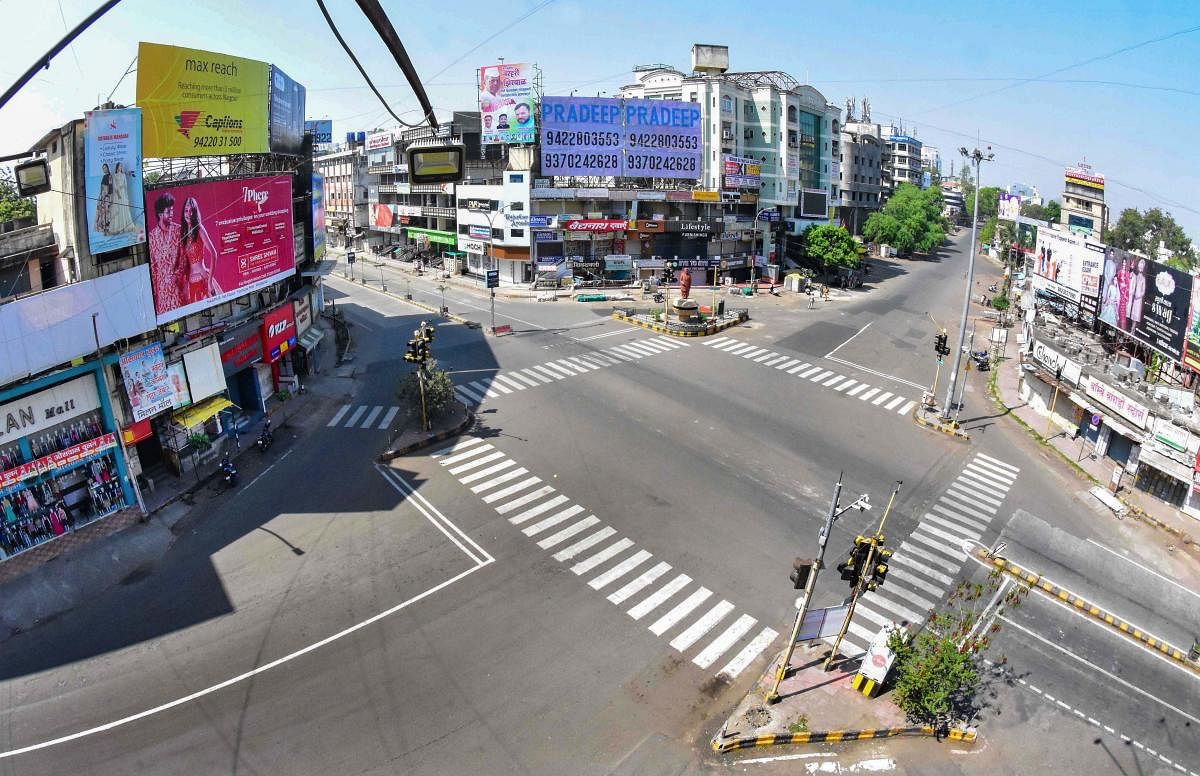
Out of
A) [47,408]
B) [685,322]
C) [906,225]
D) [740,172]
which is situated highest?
[740,172]

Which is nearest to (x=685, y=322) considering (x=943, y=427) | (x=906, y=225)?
(x=943, y=427)

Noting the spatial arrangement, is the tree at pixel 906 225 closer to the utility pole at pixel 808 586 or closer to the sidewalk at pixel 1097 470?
the sidewalk at pixel 1097 470

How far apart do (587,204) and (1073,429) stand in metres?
47.9

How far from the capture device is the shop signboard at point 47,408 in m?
21.1

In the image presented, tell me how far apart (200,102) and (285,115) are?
826cm

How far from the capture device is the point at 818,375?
4112 cm

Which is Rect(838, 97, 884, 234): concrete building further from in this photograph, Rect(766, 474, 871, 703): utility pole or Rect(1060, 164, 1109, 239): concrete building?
Rect(766, 474, 871, 703): utility pole

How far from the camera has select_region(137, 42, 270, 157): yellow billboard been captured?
2561cm

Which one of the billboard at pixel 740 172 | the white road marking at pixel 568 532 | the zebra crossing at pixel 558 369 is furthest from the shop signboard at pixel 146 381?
the billboard at pixel 740 172

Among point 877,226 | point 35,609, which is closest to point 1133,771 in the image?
point 35,609

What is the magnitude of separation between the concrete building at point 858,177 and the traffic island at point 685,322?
65177 millimetres

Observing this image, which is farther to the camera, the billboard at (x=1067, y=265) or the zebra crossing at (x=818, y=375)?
the billboard at (x=1067, y=265)

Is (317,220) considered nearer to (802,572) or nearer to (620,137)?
(620,137)

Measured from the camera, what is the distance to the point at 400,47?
18.1 feet
